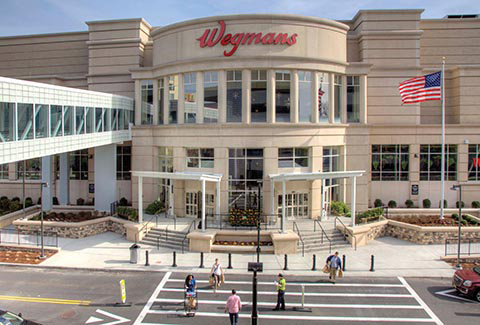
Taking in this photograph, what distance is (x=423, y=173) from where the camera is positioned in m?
33.5

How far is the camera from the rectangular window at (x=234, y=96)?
2820cm

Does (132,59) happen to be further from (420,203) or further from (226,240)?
(420,203)

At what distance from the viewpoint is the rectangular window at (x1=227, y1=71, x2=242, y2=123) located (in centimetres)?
2820

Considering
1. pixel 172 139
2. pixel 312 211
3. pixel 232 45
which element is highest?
pixel 232 45

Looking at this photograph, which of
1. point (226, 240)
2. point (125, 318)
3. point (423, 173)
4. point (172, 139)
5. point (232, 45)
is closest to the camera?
point (125, 318)

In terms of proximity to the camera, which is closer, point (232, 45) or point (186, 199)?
point (232, 45)

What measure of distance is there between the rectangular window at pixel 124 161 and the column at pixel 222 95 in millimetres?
11306

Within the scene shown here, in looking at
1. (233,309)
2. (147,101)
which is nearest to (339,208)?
(233,309)

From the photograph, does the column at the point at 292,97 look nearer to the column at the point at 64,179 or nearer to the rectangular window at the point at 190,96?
the rectangular window at the point at 190,96

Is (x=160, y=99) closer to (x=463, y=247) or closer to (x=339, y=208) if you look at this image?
(x=339, y=208)

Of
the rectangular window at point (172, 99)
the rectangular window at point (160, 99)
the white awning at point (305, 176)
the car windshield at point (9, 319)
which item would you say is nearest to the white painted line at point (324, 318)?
the car windshield at point (9, 319)

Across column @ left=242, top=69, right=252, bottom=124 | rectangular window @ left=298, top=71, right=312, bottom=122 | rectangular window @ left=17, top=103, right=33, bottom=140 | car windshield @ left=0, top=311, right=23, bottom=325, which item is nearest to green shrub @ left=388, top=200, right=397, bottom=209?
rectangular window @ left=298, top=71, right=312, bottom=122

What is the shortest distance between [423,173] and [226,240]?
18.9 m

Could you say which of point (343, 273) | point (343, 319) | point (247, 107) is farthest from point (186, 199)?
point (343, 319)
